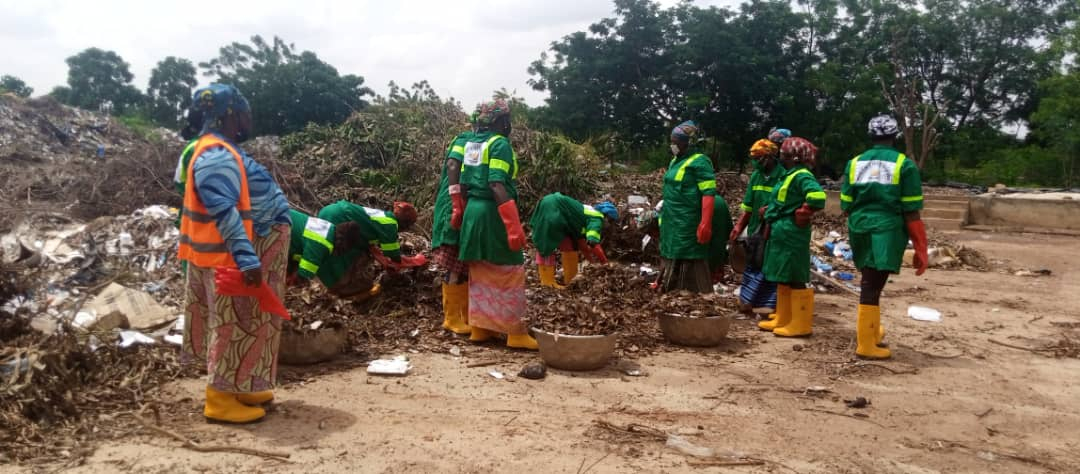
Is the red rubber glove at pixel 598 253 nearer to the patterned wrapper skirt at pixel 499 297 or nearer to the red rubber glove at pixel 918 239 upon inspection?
the patterned wrapper skirt at pixel 499 297

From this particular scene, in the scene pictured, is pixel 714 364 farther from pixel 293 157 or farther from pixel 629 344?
pixel 293 157

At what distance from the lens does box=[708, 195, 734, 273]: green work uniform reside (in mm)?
6477

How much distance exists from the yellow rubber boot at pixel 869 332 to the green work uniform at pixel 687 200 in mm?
1432

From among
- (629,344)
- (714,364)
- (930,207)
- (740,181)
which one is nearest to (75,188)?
(629,344)

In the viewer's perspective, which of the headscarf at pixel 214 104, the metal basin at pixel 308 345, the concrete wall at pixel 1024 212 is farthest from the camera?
the concrete wall at pixel 1024 212

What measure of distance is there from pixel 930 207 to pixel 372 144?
33.7ft

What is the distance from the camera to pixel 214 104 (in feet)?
10.9

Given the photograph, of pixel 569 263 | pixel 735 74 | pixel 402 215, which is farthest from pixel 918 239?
pixel 735 74

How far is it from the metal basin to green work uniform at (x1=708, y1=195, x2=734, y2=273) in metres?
3.29

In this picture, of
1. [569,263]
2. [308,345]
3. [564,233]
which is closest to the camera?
[308,345]

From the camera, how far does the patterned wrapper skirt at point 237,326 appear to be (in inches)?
133

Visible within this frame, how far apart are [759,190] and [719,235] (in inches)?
21.4

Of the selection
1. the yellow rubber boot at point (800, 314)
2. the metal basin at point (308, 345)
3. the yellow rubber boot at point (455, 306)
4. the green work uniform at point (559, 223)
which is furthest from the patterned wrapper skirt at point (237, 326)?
the yellow rubber boot at point (800, 314)

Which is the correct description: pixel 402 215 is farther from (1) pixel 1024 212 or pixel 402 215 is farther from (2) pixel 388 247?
(1) pixel 1024 212
